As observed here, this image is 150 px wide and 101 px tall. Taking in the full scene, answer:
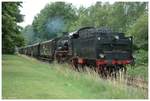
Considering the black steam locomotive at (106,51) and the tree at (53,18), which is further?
the tree at (53,18)

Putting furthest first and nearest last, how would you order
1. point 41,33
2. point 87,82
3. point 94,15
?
point 41,33, point 94,15, point 87,82

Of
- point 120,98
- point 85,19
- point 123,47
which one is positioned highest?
point 85,19

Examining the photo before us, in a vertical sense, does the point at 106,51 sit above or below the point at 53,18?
below

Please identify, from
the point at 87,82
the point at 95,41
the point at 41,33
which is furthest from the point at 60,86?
the point at 41,33

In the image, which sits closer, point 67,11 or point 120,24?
point 120,24

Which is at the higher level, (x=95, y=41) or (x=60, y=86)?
(x=95, y=41)

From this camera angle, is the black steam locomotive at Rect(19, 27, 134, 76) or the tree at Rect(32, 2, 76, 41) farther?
the tree at Rect(32, 2, 76, 41)

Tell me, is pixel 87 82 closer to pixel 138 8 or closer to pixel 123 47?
pixel 123 47

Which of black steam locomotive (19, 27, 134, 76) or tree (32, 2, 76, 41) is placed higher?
tree (32, 2, 76, 41)

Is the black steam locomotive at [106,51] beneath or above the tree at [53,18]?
beneath

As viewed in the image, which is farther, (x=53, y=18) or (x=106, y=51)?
(x=53, y=18)

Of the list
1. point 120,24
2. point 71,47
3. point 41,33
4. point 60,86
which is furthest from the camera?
point 41,33

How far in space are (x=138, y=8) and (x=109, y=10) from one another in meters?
3.40

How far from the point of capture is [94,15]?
57.5m
